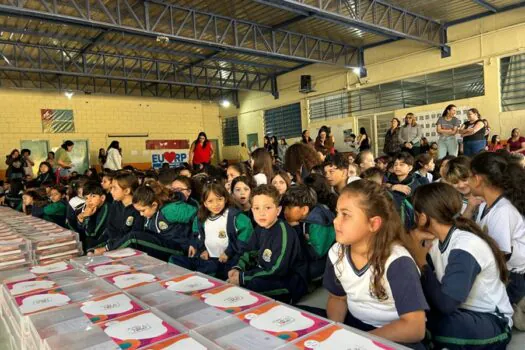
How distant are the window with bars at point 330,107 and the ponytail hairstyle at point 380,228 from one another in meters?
9.61

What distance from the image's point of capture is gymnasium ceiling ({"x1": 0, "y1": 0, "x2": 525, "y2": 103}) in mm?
6512

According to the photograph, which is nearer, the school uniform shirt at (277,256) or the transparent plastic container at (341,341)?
→ the transparent plastic container at (341,341)

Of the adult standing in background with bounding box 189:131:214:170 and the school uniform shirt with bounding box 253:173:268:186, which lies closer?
the school uniform shirt with bounding box 253:173:268:186

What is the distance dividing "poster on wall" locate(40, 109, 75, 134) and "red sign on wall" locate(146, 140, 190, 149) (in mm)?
2473

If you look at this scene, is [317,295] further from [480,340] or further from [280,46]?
[280,46]

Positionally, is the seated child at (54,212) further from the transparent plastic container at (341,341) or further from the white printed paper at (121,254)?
the transparent plastic container at (341,341)

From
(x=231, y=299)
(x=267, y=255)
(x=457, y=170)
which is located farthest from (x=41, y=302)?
(x=457, y=170)

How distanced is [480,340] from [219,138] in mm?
14069

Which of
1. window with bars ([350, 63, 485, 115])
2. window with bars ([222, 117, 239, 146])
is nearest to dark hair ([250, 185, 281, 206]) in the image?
window with bars ([350, 63, 485, 115])

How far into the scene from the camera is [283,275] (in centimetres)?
219

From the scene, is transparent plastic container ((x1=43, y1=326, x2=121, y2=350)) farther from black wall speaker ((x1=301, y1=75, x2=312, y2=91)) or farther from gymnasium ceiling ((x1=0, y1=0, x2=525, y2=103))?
black wall speaker ((x1=301, y1=75, x2=312, y2=91))

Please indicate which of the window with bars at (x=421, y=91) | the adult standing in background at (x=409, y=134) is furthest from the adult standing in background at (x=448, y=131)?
the window with bars at (x=421, y=91)

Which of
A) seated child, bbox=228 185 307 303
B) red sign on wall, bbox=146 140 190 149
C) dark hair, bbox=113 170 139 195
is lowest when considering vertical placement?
seated child, bbox=228 185 307 303

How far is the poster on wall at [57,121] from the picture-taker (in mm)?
11498
